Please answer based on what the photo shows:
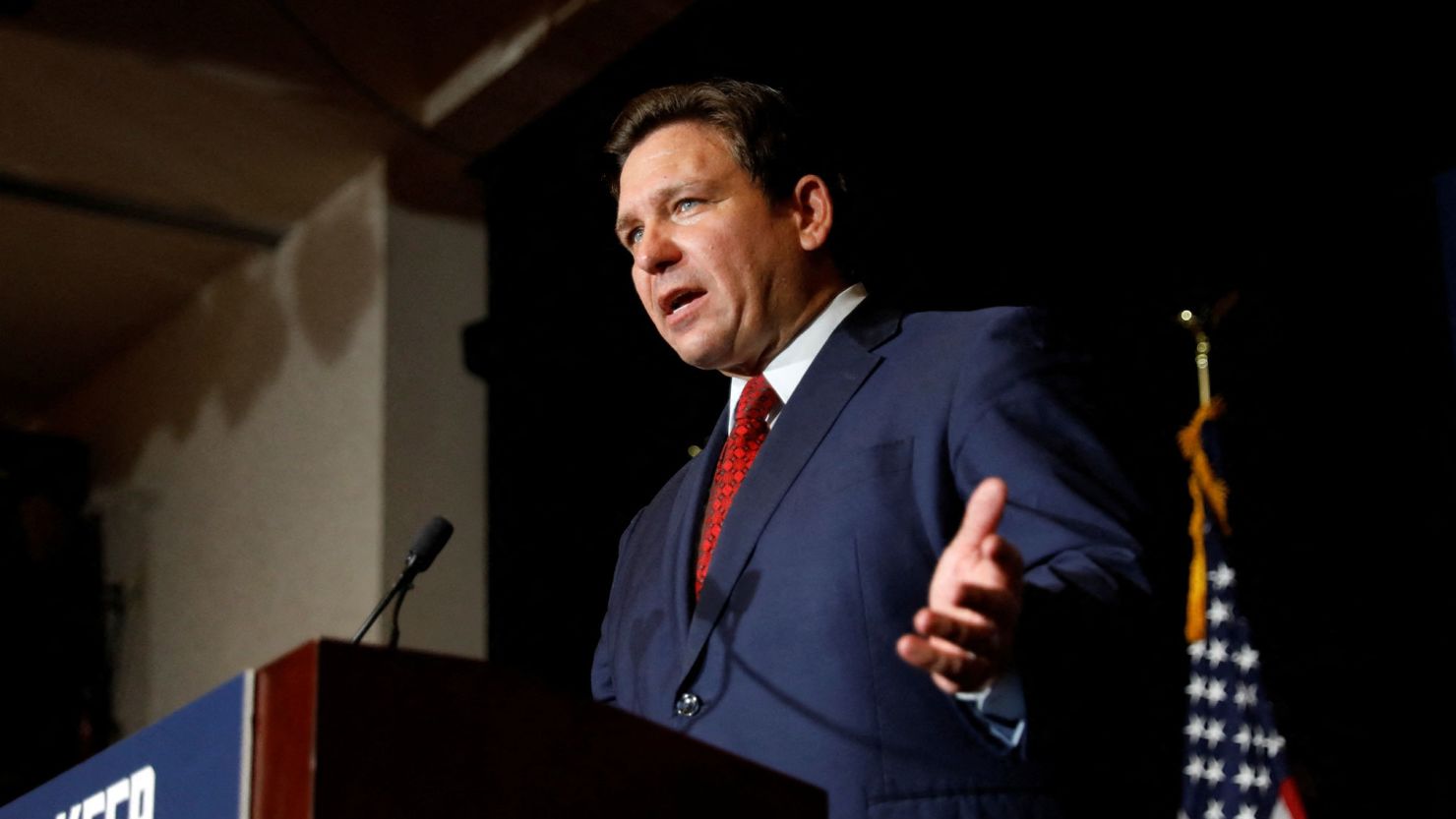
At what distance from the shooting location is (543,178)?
4.63m

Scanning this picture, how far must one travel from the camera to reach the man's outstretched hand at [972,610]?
1.13 meters

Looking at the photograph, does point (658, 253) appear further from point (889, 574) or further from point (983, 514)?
point (983, 514)

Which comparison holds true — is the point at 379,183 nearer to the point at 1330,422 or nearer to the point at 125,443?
the point at 125,443

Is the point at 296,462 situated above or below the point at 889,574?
above

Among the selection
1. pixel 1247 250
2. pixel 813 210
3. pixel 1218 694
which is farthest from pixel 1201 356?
pixel 813 210

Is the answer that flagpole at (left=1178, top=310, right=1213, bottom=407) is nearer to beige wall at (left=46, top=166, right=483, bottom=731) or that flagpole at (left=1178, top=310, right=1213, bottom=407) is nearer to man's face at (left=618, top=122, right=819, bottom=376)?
man's face at (left=618, top=122, right=819, bottom=376)

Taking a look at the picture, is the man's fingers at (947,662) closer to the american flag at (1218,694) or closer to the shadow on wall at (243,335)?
the american flag at (1218,694)

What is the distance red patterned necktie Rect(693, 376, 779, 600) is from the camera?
5.88ft

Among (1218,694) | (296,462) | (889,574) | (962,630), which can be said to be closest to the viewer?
(962,630)

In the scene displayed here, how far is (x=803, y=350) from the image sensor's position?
198 centimetres

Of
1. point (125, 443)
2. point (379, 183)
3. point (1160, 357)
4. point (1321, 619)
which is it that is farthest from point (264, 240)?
point (1321, 619)

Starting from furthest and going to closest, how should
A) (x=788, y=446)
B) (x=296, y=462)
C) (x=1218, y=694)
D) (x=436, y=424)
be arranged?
(x=296, y=462) < (x=436, y=424) < (x=1218, y=694) < (x=788, y=446)

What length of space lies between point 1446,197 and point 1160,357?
→ 537 mm

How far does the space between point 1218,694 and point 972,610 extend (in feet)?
5.66
